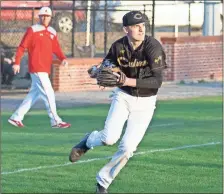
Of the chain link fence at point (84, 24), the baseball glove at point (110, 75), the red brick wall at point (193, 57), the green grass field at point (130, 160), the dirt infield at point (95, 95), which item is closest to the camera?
the baseball glove at point (110, 75)

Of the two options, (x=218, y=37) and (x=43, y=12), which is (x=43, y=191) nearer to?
(x=43, y=12)

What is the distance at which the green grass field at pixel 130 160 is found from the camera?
11.4m

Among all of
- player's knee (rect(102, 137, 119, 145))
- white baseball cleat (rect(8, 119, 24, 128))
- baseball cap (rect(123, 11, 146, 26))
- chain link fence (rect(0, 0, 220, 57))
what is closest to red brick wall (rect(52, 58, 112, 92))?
chain link fence (rect(0, 0, 220, 57))

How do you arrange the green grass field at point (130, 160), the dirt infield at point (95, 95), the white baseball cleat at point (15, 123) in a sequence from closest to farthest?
the green grass field at point (130, 160)
the white baseball cleat at point (15, 123)
the dirt infield at point (95, 95)

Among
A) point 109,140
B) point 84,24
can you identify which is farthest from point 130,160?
point 84,24

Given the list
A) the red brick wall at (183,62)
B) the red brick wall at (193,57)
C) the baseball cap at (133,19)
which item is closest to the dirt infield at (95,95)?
the red brick wall at (183,62)

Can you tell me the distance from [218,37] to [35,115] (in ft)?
37.8

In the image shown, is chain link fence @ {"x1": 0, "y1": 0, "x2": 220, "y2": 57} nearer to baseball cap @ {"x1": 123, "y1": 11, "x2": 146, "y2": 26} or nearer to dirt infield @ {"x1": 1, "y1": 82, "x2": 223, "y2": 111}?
dirt infield @ {"x1": 1, "y1": 82, "x2": 223, "y2": 111}

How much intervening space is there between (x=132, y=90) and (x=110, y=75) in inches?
17.4

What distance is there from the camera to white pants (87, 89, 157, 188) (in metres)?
10.6

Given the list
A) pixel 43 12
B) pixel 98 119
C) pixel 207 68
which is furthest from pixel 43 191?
pixel 207 68

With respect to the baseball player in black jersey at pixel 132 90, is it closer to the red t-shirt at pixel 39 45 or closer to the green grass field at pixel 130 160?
the green grass field at pixel 130 160

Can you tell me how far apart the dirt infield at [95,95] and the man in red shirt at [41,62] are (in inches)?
134

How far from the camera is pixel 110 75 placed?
1039 centimetres
